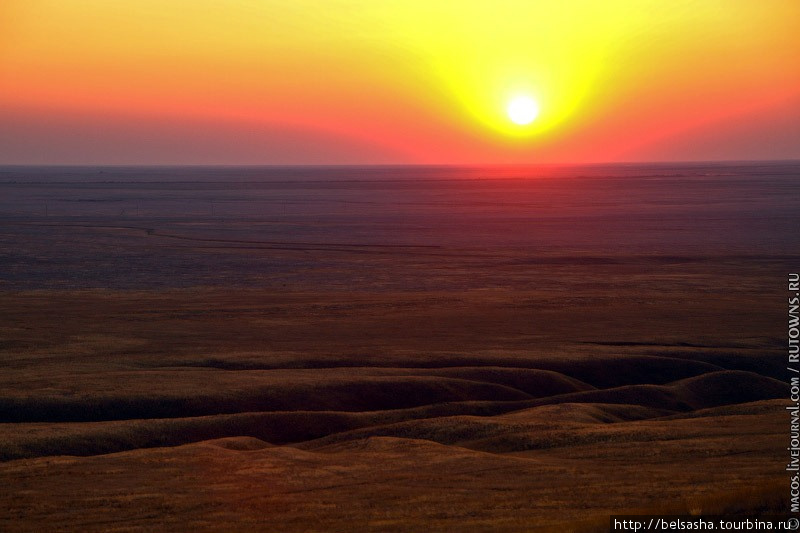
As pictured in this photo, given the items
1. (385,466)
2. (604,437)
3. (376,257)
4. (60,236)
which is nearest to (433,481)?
(385,466)

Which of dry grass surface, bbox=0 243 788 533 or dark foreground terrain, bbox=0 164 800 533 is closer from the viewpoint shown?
dry grass surface, bbox=0 243 788 533

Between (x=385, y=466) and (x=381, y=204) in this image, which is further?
(x=381, y=204)

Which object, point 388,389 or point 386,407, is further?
point 388,389

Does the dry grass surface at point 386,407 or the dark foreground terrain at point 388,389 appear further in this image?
the dark foreground terrain at point 388,389

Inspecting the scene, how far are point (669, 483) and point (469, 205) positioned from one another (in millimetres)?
132381

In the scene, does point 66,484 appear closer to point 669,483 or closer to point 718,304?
point 669,483

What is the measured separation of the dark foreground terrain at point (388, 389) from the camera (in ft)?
71.0

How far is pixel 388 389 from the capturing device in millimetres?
36281

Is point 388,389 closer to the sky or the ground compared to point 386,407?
closer to the sky

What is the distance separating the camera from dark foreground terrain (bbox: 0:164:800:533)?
21.6 meters

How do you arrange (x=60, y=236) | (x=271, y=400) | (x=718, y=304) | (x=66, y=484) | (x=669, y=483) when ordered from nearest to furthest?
(x=669, y=483) → (x=66, y=484) → (x=271, y=400) → (x=718, y=304) → (x=60, y=236)

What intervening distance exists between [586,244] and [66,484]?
241 feet

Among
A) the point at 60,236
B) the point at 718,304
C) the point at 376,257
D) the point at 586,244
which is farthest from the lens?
the point at 60,236

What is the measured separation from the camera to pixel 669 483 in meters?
22.3
